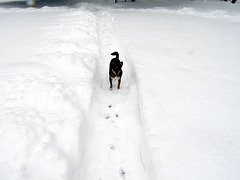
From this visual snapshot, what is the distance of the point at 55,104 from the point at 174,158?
2.16 metres

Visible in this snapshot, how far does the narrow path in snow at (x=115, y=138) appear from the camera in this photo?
7.02 feet

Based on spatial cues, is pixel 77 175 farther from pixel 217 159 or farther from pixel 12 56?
pixel 12 56

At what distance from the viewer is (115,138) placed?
103 inches

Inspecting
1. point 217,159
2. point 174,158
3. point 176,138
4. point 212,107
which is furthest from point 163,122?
point 212,107

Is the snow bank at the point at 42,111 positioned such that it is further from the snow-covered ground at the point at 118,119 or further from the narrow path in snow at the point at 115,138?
the narrow path in snow at the point at 115,138

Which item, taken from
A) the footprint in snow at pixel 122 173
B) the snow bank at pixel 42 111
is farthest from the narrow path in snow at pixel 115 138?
the snow bank at pixel 42 111

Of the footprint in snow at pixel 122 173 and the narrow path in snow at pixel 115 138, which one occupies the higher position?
the narrow path in snow at pixel 115 138

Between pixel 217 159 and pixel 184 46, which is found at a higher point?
pixel 184 46

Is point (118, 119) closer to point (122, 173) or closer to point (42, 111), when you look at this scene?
point (122, 173)

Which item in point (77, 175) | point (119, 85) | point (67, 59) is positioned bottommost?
point (77, 175)

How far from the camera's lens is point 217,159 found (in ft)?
6.14

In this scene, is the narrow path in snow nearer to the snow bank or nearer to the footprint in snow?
the footprint in snow

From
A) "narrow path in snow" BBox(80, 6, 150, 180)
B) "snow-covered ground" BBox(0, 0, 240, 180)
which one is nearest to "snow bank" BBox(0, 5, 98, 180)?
"snow-covered ground" BBox(0, 0, 240, 180)

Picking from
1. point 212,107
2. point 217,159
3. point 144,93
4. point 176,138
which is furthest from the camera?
point 144,93
